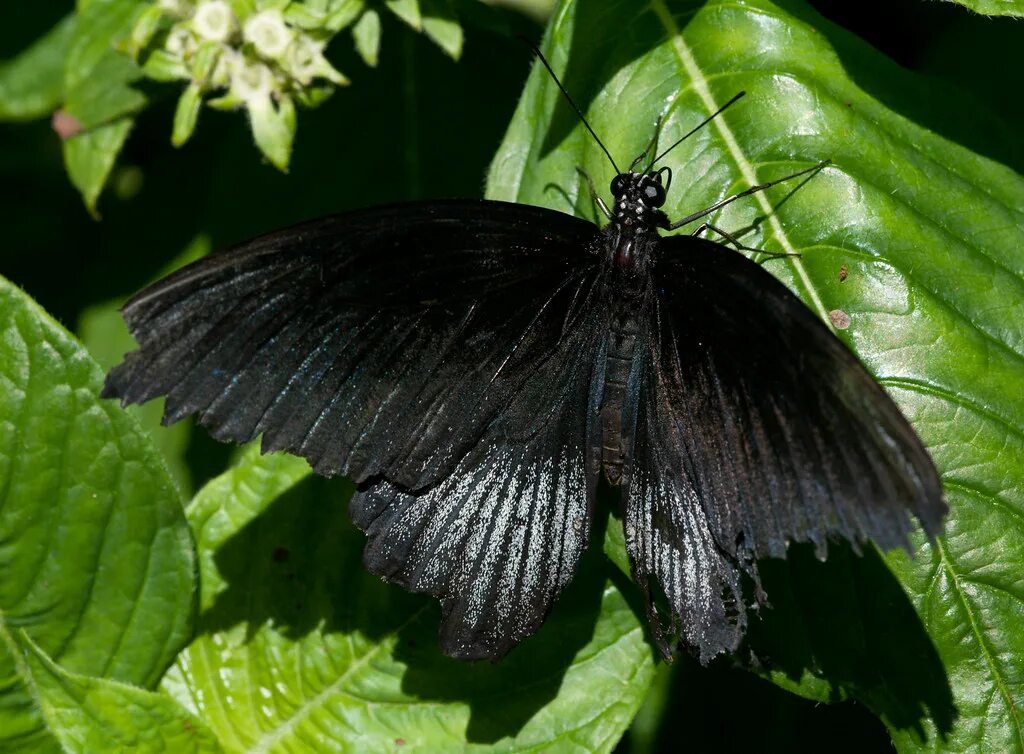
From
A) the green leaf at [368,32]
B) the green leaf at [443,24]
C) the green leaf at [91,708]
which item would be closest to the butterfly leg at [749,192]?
the green leaf at [443,24]

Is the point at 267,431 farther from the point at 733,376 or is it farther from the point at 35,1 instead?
the point at 35,1

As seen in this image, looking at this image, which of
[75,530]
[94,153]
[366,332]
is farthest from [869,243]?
[94,153]

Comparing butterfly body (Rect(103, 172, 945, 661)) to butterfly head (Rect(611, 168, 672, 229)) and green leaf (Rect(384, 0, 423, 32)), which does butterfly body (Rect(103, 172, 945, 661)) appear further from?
green leaf (Rect(384, 0, 423, 32))

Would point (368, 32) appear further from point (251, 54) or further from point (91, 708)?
point (91, 708)

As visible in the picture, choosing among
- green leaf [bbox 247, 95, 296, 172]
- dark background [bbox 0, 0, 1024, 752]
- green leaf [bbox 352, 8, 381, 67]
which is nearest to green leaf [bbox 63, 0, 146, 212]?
dark background [bbox 0, 0, 1024, 752]

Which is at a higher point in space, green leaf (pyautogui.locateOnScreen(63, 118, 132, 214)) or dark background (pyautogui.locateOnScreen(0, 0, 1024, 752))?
dark background (pyautogui.locateOnScreen(0, 0, 1024, 752))

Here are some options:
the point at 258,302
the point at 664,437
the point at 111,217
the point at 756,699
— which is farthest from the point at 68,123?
the point at 756,699
